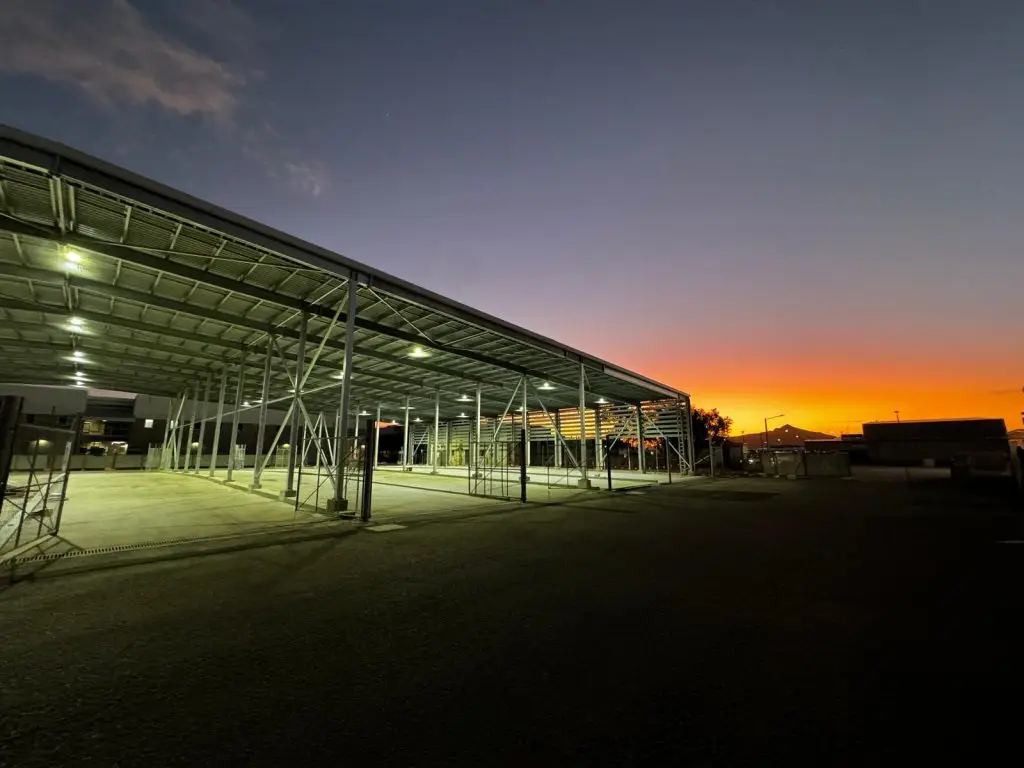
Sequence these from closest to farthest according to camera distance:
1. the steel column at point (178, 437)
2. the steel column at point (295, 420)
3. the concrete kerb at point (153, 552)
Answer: the concrete kerb at point (153, 552) < the steel column at point (295, 420) < the steel column at point (178, 437)

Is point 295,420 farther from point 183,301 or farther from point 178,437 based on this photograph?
point 178,437

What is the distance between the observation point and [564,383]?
2902cm

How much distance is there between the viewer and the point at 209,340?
20.2 metres

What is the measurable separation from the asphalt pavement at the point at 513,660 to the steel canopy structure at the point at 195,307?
7012 millimetres

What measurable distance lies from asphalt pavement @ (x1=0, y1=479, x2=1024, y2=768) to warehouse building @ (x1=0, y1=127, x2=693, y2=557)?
3.38 meters

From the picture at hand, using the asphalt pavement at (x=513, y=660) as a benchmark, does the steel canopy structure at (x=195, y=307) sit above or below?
above

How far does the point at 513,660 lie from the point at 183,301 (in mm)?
17859

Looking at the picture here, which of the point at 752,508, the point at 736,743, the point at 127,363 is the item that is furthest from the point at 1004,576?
the point at 127,363

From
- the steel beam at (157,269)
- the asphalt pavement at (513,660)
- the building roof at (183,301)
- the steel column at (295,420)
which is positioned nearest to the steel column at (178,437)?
the building roof at (183,301)

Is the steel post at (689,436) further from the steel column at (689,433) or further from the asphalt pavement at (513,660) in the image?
the asphalt pavement at (513,660)

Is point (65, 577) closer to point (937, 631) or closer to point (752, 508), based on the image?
point (937, 631)

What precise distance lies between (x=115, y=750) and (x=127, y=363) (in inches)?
1212

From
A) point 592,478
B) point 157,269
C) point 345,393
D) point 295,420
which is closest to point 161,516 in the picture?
point 295,420

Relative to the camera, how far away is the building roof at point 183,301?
912 centimetres
